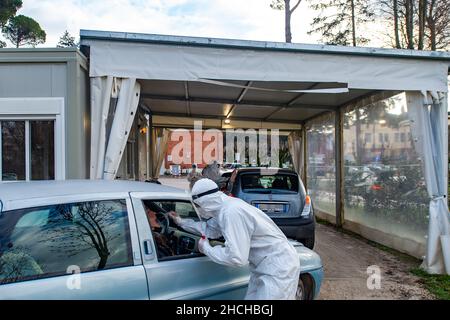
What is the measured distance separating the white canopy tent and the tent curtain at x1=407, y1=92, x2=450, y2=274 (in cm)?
1

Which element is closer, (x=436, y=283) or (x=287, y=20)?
(x=436, y=283)

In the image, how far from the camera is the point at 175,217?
10.7 feet

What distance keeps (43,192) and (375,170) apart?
736cm

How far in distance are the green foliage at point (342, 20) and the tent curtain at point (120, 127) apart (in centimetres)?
1305

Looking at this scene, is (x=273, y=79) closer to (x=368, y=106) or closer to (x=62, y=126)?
(x=62, y=126)

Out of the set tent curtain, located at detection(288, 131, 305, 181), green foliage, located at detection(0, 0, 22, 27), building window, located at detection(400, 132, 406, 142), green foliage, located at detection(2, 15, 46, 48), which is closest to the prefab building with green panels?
building window, located at detection(400, 132, 406, 142)

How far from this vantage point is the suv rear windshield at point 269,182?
23.8 feet

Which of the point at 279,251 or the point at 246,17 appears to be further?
the point at 246,17

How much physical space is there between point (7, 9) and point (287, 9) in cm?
1726

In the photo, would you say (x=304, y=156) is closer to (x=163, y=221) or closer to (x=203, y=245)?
(x=163, y=221)

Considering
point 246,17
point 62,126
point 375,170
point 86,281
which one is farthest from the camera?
point 246,17

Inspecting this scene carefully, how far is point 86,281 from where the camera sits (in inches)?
94.0

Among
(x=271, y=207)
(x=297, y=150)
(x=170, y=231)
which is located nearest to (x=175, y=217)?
(x=170, y=231)

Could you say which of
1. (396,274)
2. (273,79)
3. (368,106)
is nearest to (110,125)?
(273,79)
